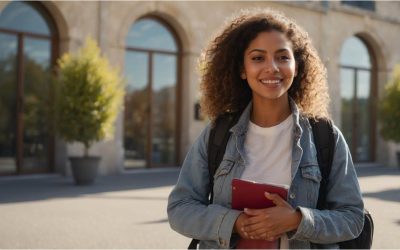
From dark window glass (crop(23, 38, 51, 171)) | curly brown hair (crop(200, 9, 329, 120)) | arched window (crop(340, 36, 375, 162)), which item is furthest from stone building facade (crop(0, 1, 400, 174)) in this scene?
curly brown hair (crop(200, 9, 329, 120))

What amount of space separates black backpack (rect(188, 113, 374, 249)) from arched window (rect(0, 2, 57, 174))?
9573 mm

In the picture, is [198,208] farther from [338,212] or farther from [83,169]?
[83,169]

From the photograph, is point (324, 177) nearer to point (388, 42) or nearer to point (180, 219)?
point (180, 219)

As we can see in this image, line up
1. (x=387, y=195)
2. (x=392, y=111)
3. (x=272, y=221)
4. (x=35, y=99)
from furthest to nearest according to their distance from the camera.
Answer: (x=392, y=111) < (x=35, y=99) < (x=387, y=195) < (x=272, y=221)

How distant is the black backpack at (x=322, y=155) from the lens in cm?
208

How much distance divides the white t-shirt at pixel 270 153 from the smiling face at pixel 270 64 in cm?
14

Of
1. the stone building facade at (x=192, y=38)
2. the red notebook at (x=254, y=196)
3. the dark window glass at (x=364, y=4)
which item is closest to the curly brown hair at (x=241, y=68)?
the red notebook at (x=254, y=196)

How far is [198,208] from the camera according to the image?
6.87 ft

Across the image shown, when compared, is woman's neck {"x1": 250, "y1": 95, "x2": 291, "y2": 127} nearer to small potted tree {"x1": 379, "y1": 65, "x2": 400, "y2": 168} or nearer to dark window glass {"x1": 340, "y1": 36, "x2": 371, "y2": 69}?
small potted tree {"x1": 379, "y1": 65, "x2": 400, "y2": 168}

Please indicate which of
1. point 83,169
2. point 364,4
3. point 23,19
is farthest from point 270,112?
point 364,4

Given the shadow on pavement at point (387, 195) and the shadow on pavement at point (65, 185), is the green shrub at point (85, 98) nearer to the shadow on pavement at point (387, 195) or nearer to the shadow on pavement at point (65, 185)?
the shadow on pavement at point (65, 185)

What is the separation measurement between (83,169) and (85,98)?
4.55ft

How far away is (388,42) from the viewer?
61.5 feet

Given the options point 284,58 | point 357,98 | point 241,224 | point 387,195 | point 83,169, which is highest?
point 357,98
